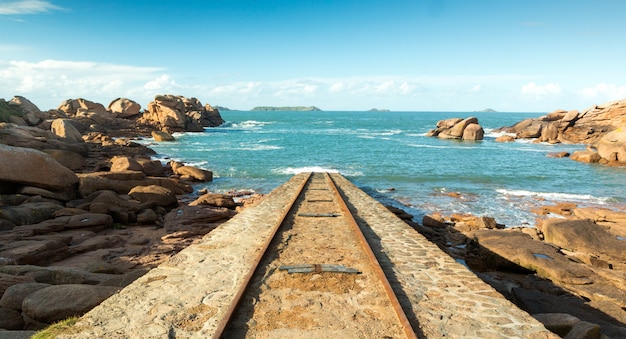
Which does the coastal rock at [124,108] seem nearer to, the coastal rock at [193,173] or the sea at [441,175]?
the sea at [441,175]

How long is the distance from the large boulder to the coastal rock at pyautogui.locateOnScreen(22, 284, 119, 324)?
37.7 ft

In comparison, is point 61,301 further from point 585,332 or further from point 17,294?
point 585,332

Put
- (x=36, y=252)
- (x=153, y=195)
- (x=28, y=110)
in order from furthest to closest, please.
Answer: (x=28, y=110)
(x=153, y=195)
(x=36, y=252)

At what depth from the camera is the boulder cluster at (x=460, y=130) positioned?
2376 inches

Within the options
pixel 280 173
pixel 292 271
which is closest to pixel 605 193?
pixel 280 173

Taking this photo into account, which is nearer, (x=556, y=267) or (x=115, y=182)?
(x=556, y=267)

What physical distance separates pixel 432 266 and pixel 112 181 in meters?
15.9

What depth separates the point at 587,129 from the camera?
52281 mm

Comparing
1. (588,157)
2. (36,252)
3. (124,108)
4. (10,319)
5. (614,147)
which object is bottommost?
(36,252)

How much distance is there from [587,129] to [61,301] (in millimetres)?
65040

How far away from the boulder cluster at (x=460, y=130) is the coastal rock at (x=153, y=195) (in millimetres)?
55512

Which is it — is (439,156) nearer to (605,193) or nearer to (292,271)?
(605,193)

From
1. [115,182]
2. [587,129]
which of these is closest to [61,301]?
[115,182]

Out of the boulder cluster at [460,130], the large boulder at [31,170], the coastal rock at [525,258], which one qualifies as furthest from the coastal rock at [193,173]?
the boulder cluster at [460,130]
